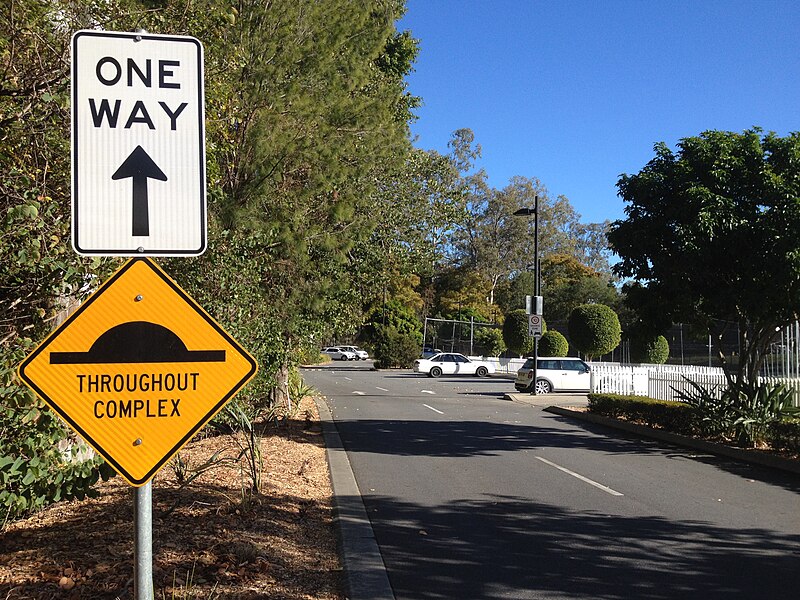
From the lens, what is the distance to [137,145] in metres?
3.25

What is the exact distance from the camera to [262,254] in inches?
434

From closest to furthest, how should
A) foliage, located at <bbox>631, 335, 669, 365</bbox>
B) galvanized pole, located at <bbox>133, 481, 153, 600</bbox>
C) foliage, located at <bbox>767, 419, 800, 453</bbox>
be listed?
1. galvanized pole, located at <bbox>133, 481, 153, 600</bbox>
2. foliage, located at <bbox>767, 419, 800, 453</bbox>
3. foliage, located at <bbox>631, 335, 669, 365</bbox>

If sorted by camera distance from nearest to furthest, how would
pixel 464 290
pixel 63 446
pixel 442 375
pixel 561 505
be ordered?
1. pixel 63 446
2. pixel 561 505
3. pixel 442 375
4. pixel 464 290

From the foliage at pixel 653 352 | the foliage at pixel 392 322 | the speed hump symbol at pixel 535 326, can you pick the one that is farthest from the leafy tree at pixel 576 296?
the speed hump symbol at pixel 535 326

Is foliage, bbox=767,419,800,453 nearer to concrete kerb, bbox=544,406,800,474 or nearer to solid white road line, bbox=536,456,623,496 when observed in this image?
concrete kerb, bbox=544,406,800,474

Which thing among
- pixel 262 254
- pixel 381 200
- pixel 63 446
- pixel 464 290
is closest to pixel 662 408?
pixel 381 200

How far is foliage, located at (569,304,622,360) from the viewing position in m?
36.8

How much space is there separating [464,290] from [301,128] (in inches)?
2363

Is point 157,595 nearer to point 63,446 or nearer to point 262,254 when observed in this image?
point 63,446

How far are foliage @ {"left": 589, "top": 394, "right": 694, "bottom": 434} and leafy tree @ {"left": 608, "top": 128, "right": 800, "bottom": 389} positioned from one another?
136 cm

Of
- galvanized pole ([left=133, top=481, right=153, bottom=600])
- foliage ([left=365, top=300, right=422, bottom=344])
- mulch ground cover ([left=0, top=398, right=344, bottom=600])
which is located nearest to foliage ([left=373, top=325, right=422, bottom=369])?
foliage ([left=365, top=300, right=422, bottom=344])

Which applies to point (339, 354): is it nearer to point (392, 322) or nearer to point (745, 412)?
point (392, 322)

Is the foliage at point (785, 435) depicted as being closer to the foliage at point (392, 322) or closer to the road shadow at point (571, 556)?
the road shadow at point (571, 556)

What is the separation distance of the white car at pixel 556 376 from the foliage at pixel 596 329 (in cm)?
809
